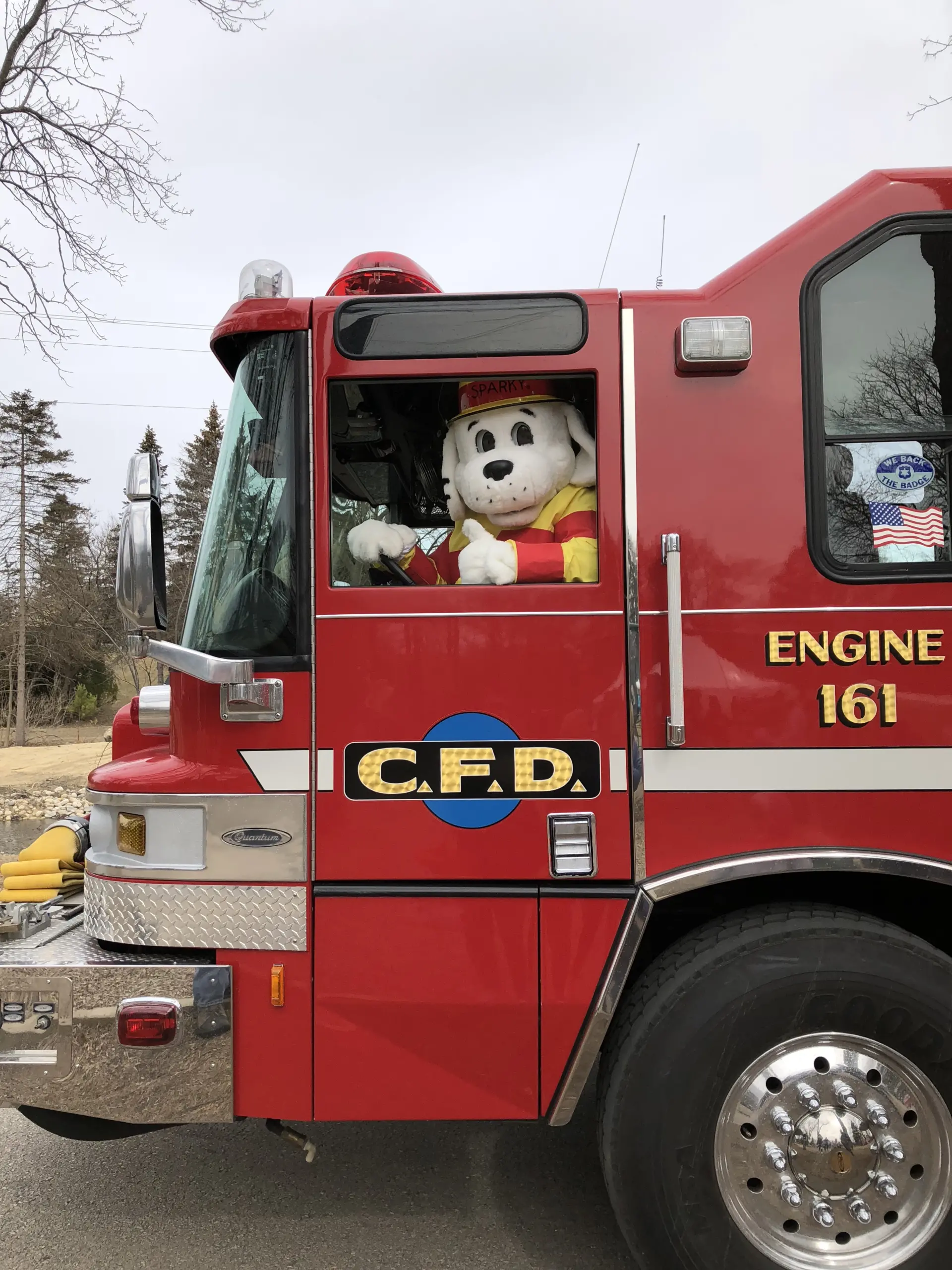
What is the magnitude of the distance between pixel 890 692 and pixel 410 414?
155 cm

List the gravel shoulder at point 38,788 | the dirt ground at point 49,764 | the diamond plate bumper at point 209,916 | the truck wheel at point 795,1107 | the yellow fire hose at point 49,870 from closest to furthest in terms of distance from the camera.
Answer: the truck wheel at point 795,1107, the diamond plate bumper at point 209,916, the yellow fire hose at point 49,870, the gravel shoulder at point 38,788, the dirt ground at point 49,764

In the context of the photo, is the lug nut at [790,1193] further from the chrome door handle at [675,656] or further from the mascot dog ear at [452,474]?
the mascot dog ear at [452,474]

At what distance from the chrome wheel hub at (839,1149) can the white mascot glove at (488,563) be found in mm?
1365

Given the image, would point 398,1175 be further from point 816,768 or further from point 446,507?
point 446,507

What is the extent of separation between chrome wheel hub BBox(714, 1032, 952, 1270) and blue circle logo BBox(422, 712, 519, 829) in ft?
2.90

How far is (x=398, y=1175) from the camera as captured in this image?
272 cm

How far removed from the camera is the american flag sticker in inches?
82.3

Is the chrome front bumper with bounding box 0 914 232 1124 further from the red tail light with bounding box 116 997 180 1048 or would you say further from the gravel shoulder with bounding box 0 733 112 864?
the gravel shoulder with bounding box 0 733 112 864

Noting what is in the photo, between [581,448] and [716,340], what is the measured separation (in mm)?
437

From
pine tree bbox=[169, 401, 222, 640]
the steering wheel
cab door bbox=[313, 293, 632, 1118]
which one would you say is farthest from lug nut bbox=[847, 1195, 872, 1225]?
pine tree bbox=[169, 401, 222, 640]

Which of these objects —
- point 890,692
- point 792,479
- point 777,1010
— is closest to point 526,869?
point 777,1010

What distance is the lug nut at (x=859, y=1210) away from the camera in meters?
2.00

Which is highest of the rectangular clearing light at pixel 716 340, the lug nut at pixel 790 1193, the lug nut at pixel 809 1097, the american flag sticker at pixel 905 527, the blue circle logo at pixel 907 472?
the rectangular clearing light at pixel 716 340

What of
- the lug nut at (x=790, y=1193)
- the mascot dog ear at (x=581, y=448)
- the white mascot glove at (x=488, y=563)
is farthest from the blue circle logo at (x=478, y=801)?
the lug nut at (x=790, y=1193)
